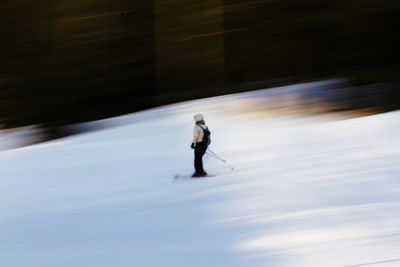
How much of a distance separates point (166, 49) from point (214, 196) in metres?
6.98

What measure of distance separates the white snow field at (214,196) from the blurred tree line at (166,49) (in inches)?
97.4

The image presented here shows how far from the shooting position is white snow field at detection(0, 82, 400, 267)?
500 cm

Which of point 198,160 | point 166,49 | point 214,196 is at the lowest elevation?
point 214,196

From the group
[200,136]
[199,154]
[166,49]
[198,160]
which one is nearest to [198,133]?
[200,136]

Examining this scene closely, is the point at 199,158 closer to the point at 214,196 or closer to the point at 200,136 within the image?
the point at 200,136

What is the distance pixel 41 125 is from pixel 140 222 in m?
7.00

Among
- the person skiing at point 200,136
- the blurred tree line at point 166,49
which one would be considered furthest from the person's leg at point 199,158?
the blurred tree line at point 166,49

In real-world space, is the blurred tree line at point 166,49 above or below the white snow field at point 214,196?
above

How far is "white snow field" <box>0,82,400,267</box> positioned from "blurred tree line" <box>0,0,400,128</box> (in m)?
2.47

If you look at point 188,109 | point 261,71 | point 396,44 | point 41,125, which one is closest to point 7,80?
point 41,125

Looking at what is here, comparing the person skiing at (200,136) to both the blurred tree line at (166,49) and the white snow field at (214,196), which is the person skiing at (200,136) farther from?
the blurred tree line at (166,49)

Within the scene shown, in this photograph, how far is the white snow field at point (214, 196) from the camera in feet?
16.4

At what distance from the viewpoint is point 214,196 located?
650cm

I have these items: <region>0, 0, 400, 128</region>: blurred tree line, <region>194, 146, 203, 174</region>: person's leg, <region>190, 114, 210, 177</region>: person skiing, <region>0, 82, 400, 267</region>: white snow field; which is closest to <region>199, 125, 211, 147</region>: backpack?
<region>190, 114, 210, 177</region>: person skiing
